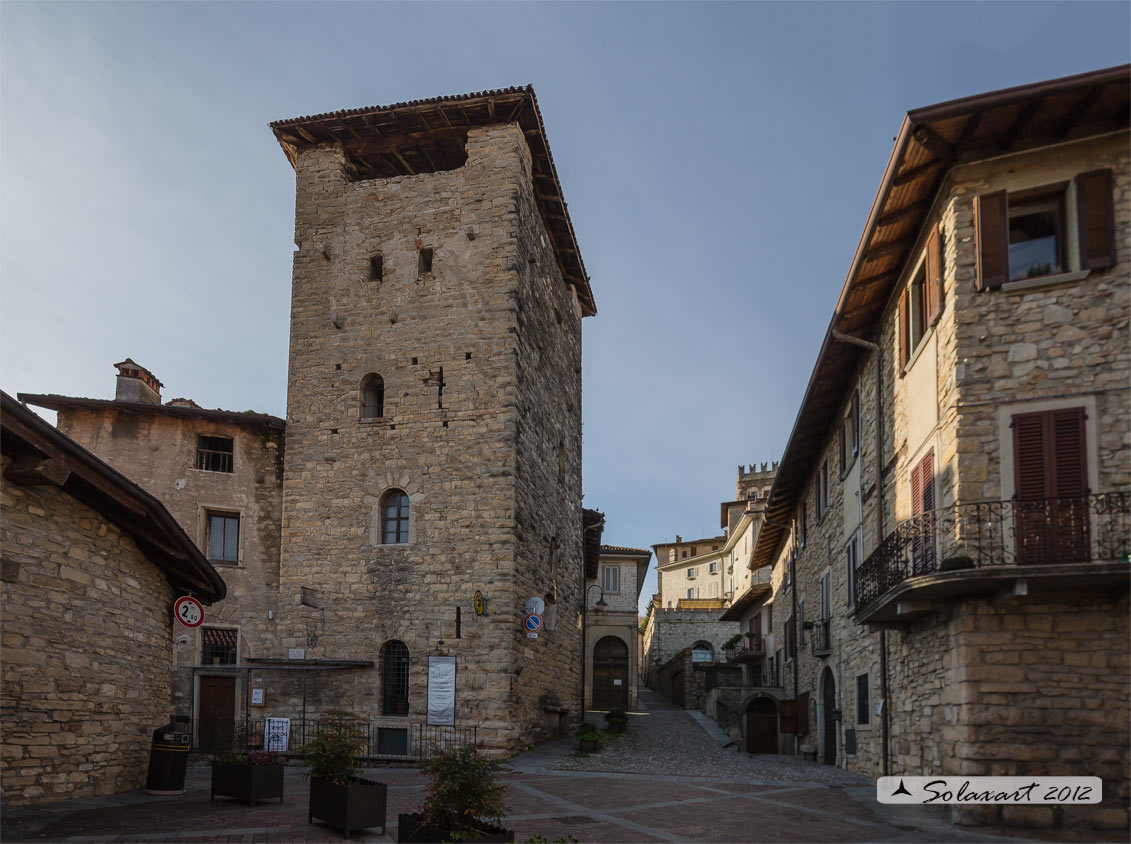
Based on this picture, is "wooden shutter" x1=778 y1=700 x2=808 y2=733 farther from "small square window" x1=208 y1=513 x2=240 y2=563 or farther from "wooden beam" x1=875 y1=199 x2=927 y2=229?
"wooden beam" x1=875 y1=199 x2=927 y2=229

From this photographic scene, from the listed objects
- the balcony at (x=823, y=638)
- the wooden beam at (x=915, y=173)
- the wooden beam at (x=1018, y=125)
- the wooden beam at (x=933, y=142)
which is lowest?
the balcony at (x=823, y=638)

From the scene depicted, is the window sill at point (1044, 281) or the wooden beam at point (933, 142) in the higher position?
the wooden beam at point (933, 142)

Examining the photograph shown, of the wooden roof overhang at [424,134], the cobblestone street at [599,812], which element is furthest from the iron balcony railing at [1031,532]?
the wooden roof overhang at [424,134]

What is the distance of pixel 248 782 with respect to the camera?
1219 cm

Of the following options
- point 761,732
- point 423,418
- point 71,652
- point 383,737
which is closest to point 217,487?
point 423,418

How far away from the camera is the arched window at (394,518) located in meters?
22.3

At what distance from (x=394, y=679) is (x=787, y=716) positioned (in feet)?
32.4

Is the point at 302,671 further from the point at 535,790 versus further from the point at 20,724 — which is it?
the point at 20,724

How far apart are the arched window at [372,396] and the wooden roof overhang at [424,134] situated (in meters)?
5.74

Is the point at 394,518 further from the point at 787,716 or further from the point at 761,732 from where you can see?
the point at 787,716

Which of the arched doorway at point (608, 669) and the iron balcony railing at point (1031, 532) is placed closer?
the iron balcony railing at point (1031, 532)

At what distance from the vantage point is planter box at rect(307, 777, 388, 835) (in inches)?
400

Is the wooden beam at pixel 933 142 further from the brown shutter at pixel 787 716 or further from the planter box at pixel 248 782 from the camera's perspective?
the brown shutter at pixel 787 716

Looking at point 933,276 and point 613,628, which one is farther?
point 613,628
